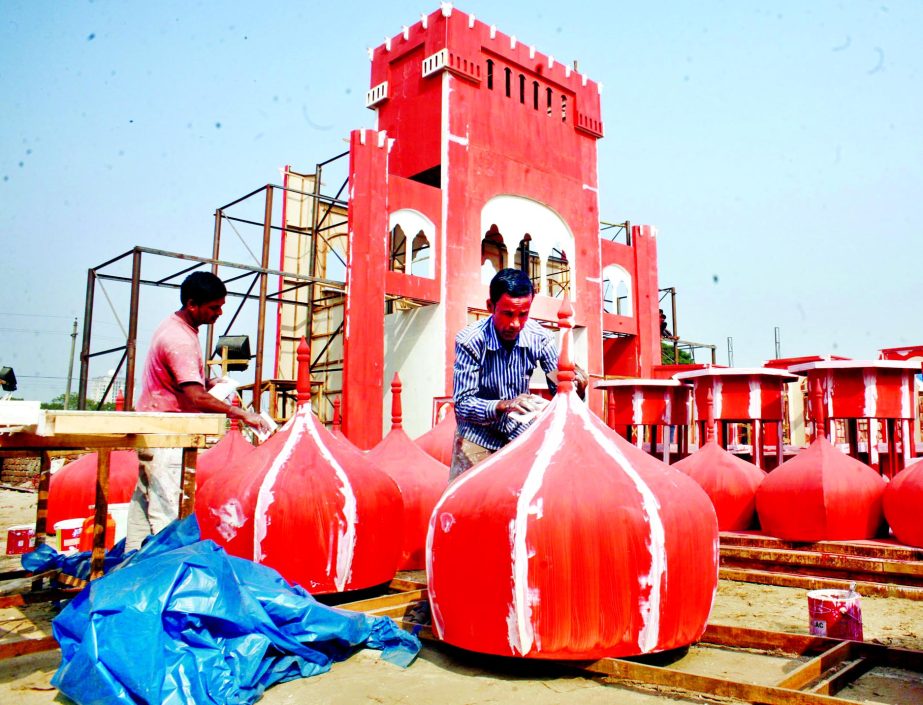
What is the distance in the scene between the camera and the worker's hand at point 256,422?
427cm

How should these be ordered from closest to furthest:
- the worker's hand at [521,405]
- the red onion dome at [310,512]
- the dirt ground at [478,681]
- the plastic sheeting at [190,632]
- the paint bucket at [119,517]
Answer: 1. the plastic sheeting at [190,632]
2. the dirt ground at [478,681]
3. the worker's hand at [521,405]
4. the red onion dome at [310,512]
5. the paint bucket at [119,517]

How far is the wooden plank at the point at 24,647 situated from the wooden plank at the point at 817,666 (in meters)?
2.98

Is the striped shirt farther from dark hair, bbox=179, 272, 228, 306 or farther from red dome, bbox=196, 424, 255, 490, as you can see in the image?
red dome, bbox=196, 424, 255, 490

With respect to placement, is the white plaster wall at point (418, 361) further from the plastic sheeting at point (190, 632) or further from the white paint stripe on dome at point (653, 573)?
the white paint stripe on dome at point (653, 573)

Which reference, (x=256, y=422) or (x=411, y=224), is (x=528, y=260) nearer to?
(x=411, y=224)

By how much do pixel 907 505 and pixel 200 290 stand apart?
4947 mm

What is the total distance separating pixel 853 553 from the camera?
5.62 meters

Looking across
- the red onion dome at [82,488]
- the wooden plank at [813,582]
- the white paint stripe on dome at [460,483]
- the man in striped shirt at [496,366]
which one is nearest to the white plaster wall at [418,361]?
the red onion dome at [82,488]

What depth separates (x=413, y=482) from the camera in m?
5.85

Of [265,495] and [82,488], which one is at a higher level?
[265,495]

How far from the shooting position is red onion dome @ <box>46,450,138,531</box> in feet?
23.1

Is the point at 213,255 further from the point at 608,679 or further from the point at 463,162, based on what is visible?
the point at 608,679

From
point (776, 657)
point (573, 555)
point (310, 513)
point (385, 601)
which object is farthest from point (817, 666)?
point (310, 513)

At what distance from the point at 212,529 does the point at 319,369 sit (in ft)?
39.3
